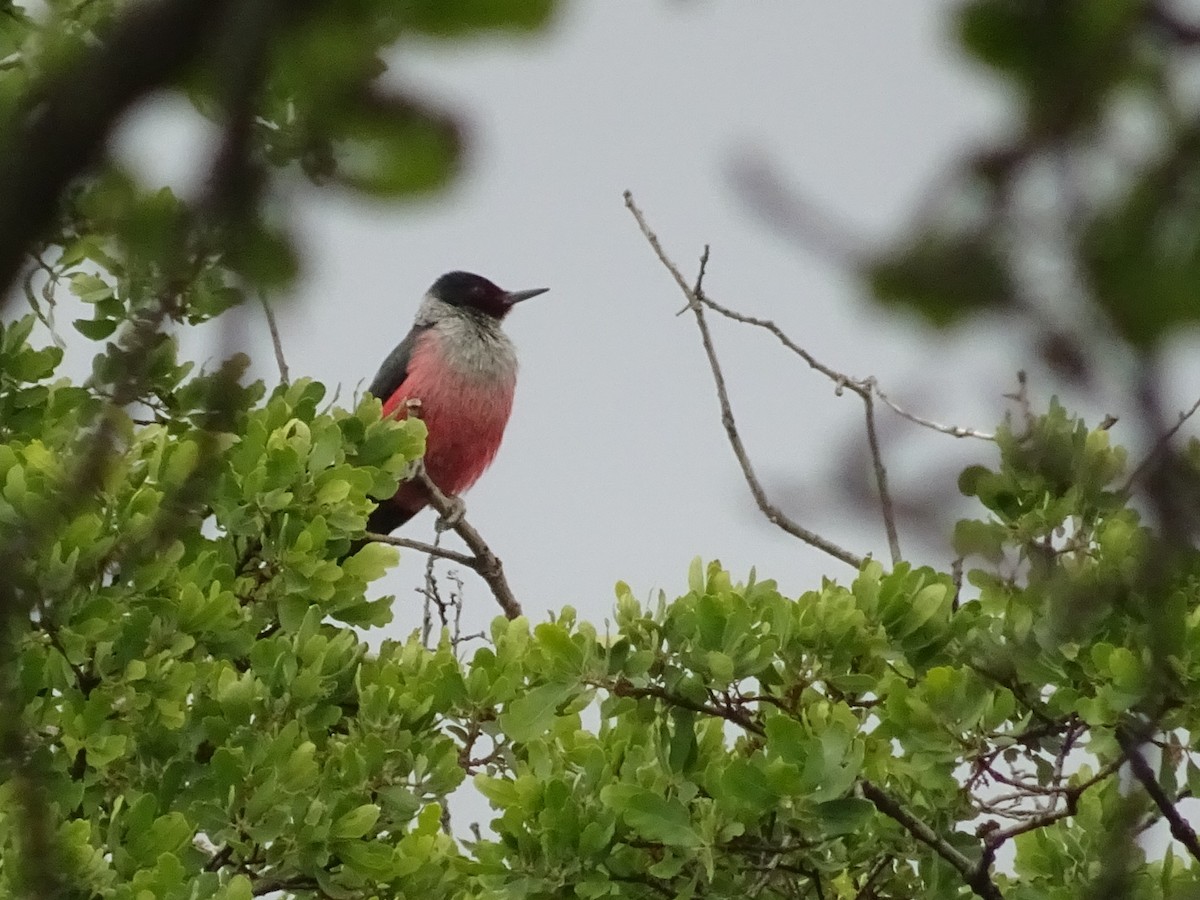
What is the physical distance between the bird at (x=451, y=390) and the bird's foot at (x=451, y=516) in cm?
43

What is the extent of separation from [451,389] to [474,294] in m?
1.04

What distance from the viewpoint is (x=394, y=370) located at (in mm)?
7492

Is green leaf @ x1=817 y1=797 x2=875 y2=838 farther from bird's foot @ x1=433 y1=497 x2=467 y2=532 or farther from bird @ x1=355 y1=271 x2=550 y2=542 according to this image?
bird @ x1=355 y1=271 x2=550 y2=542

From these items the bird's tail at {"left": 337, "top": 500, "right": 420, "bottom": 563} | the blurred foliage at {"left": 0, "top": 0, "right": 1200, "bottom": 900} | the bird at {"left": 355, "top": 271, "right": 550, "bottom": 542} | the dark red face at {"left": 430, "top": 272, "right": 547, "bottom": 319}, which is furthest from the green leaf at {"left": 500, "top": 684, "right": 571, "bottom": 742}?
the dark red face at {"left": 430, "top": 272, "right": 547, "bottom": 319}

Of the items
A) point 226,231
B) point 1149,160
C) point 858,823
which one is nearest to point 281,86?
point 226,231

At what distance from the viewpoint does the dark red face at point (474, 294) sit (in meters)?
8.09

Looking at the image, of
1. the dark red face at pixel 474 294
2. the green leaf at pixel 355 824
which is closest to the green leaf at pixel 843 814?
the green leaf at pixel 355 824

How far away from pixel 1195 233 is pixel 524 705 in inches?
80.0

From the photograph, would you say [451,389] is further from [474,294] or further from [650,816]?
[650,816]

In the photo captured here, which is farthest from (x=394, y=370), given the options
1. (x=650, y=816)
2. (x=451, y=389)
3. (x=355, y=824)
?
(x=650, y=816)

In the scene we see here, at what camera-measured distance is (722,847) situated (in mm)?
2727

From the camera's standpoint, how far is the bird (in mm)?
6965

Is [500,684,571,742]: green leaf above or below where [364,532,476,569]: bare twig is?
below

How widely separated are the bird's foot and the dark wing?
4.14ft
